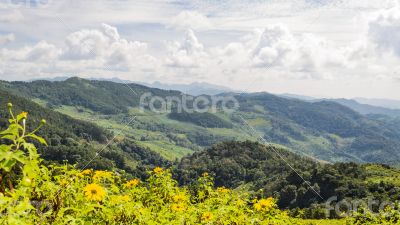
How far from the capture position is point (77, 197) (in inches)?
244

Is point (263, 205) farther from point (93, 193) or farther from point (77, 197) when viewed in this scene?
point (77, 197)

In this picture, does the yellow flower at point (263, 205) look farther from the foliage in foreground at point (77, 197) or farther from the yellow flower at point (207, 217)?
the yellow flower at point (207, 217)

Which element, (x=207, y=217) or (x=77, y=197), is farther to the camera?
(x=207, y=217)

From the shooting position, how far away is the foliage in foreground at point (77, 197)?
377 centimetres

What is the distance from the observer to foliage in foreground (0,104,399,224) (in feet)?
12.4

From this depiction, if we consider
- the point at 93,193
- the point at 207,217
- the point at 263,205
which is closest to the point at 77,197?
the point at 93,193

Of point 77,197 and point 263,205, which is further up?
point 77,197

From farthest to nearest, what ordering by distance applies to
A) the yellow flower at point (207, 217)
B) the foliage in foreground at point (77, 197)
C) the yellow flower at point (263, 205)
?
1. the yellow flower at point (263, 205)
2. the yellow flower at point (207, 217)
3. the foliage in foreground at point (77, 197)

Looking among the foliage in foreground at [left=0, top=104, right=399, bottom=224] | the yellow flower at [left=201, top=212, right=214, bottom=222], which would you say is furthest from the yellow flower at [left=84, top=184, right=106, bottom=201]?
the yellow flower at [left=201, top=212, right=214, bottom=222]

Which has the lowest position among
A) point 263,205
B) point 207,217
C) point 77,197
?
point 263,205

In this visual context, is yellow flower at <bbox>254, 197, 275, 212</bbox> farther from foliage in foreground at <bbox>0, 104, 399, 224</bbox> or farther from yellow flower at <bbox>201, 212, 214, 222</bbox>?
yellow flower at <bbox>201, 212, 214, 222</bbox>

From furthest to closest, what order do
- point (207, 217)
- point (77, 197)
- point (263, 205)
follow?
point (263, 205), point (207, 217), point (77, 197)

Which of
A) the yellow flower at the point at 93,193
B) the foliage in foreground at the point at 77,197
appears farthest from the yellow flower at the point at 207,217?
the yellow flower at the point at 93,193

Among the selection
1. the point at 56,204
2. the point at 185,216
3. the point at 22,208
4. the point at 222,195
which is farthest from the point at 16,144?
the point at 222,195
